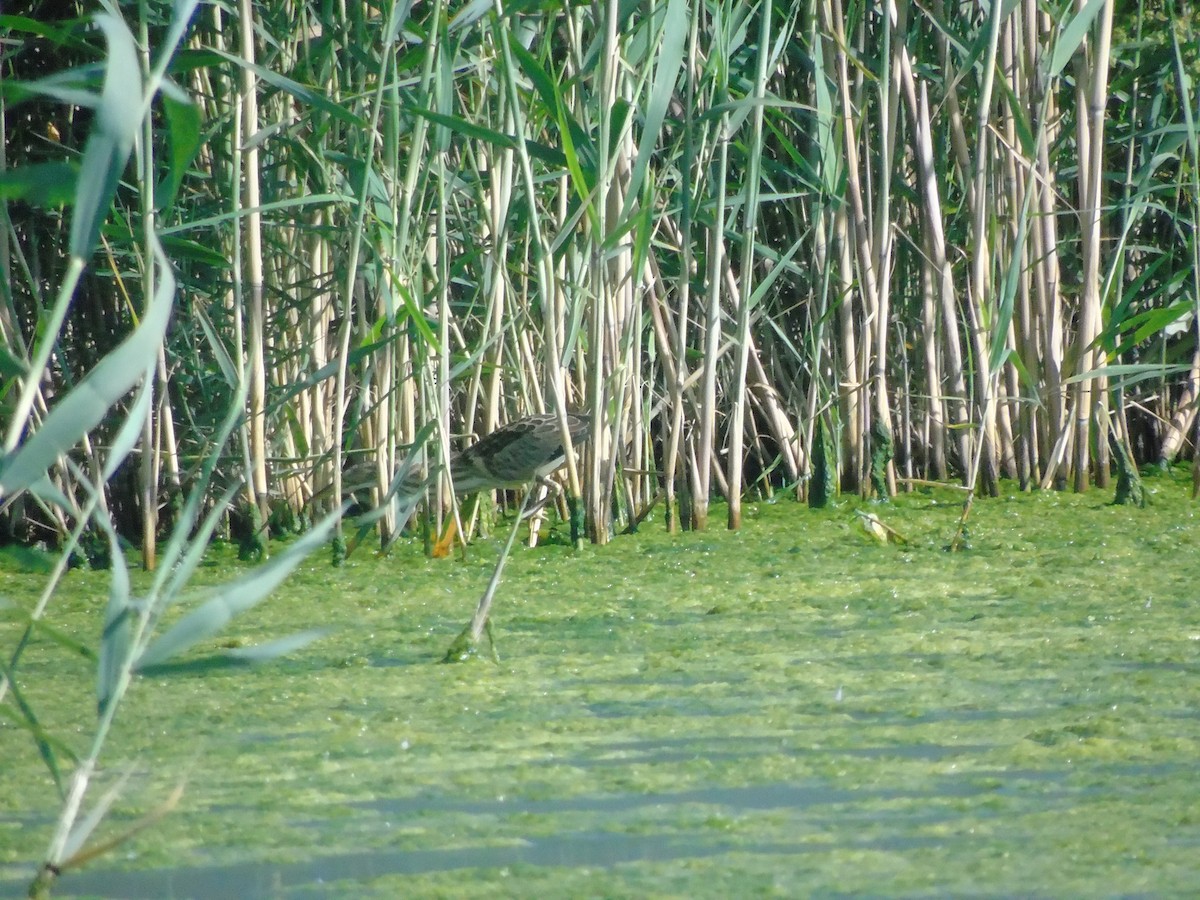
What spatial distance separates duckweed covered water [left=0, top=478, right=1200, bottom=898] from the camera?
1.40 meters

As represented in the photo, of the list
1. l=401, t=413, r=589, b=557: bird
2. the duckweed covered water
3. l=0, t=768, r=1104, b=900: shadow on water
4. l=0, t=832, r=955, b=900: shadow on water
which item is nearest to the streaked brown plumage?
l=401, t=413, r=589, b=557: bird

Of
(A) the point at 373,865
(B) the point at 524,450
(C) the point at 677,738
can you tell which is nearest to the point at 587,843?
(A) the point at 373,865

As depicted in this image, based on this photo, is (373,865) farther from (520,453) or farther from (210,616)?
(520,453)

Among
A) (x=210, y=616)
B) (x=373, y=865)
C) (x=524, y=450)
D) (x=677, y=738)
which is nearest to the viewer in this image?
(x=210, y=616)

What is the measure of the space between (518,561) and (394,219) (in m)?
0.77

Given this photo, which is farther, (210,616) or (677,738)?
(677,738)

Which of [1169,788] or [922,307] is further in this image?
[922,307]

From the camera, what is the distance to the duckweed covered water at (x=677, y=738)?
140cm

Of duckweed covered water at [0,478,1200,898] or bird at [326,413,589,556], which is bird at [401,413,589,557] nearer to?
bird at [326,413,589,556]

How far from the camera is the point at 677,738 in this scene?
1851 millimetres

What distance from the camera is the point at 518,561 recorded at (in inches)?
128

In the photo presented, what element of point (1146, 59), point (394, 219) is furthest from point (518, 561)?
point (1146, 59)

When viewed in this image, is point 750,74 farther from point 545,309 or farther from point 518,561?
point 518,561

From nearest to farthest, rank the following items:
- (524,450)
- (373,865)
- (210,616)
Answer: (210,616)
(373,865)
(524,450)
